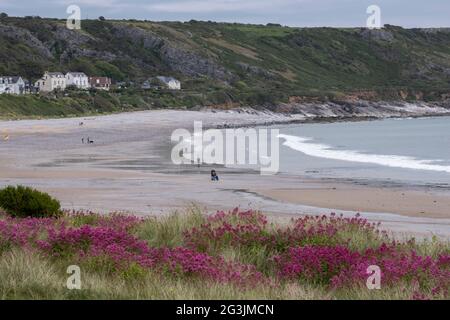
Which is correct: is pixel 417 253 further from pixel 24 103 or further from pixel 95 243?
pixel 24 103

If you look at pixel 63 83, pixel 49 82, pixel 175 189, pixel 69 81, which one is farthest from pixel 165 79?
pixel 175 189

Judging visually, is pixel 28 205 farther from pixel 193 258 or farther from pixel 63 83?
pixel 63 83

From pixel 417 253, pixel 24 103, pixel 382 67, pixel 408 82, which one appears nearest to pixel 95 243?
pixel 417 253

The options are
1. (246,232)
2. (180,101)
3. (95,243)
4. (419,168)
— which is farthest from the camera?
(180,101)

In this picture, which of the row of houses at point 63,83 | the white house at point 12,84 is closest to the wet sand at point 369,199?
the row of houses at point 63,83

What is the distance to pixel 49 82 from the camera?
→ 345ft

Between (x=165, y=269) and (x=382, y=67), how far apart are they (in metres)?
177

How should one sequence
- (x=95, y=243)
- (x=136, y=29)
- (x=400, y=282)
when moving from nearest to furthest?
(x=400, y=282), (x=95, y=243), (x=136, y=29)

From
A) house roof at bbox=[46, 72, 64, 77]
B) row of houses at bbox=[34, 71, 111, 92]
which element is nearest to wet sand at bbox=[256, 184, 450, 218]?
row of houses at bbox=[34, 71, 111, 92]

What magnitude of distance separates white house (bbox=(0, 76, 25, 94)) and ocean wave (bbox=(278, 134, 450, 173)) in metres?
Result: 55.1

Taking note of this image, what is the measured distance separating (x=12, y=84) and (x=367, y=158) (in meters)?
69.1

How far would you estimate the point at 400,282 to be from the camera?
852 centimetres

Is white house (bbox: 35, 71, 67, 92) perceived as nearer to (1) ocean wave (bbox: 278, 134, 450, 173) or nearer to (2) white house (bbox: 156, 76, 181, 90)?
(2) white house (bbox: 156, 76, 181, 90)

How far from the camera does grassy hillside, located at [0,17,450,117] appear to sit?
12119cm
